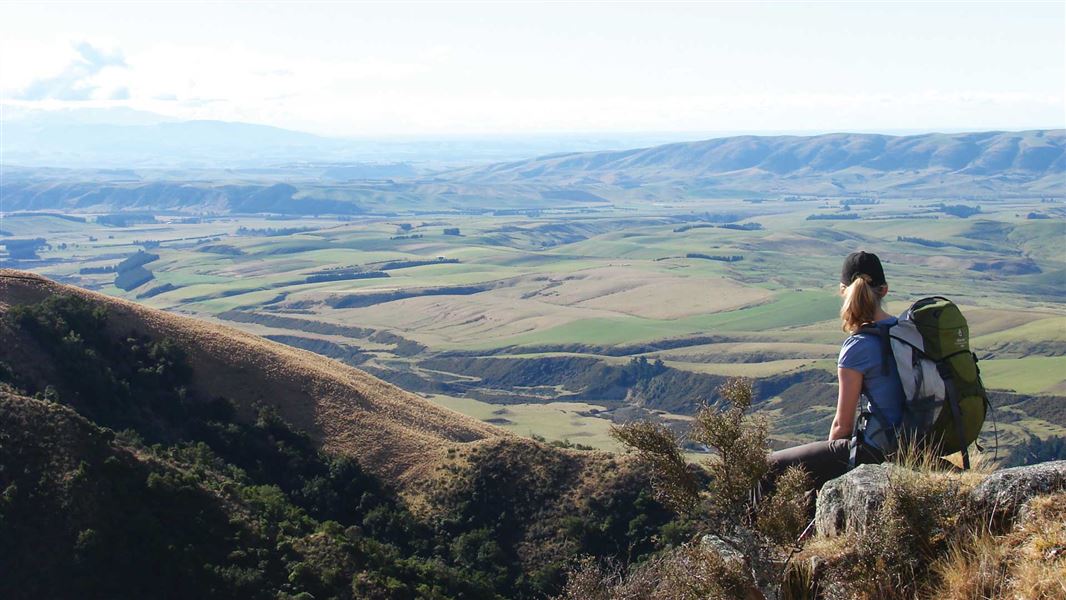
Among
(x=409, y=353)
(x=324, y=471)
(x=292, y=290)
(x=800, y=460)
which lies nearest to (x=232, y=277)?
(x=292, y=290)

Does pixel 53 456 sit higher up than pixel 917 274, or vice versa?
pixel 53 456

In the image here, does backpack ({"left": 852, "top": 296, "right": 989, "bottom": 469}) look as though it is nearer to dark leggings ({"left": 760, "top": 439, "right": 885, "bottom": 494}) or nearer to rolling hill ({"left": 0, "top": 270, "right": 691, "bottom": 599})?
dark leggings ({"left": 760, "top": 439, "right": 885, "bottom": 494})

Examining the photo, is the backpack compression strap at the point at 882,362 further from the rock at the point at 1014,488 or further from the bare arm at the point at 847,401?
the rock at the point at 1014,488

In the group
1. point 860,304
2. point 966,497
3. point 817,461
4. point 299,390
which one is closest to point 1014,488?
point 966,497

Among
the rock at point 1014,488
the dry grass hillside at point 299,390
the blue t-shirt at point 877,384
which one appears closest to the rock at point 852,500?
the blue t-shirt at point 877,384

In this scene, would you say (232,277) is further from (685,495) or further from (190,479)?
(685,495)

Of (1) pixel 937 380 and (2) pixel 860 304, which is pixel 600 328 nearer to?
(2) pixel 860 304
